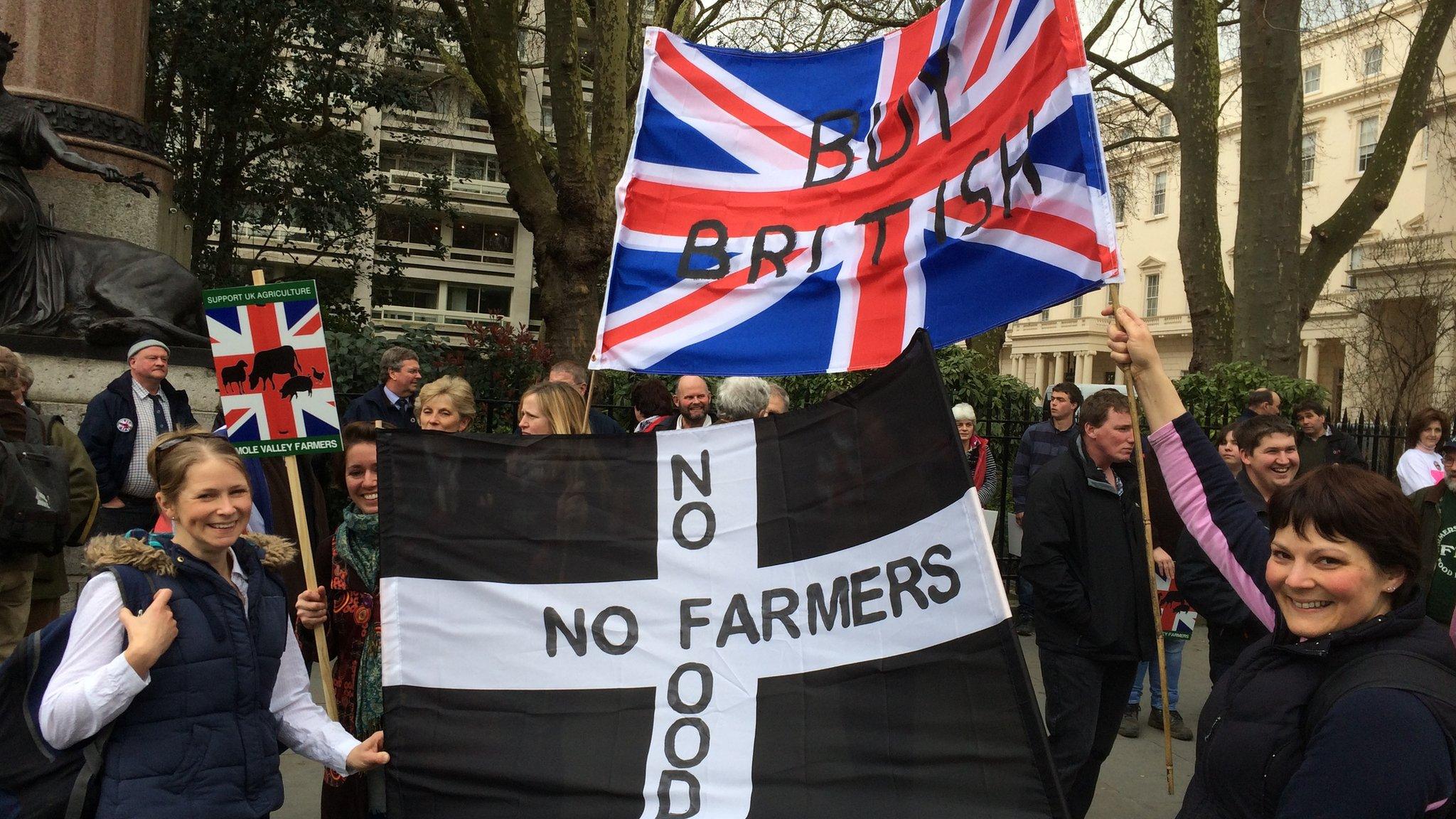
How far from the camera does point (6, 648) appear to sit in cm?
513

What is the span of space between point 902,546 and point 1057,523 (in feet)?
6.19

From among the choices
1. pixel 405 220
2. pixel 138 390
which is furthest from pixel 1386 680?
pixel 405 220

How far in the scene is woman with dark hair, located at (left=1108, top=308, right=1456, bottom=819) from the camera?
1842 mm

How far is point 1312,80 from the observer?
145 feet

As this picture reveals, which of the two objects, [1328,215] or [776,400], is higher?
A: [1328,215]

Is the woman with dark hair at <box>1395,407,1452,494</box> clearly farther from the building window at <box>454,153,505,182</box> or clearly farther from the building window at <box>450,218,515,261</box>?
the building window at <box>450,218,515,261</box>

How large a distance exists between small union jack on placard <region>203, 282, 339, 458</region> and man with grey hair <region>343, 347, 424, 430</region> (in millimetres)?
2797

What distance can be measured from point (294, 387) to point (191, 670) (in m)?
1.63

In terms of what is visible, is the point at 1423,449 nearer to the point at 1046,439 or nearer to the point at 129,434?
the point at 1046,439

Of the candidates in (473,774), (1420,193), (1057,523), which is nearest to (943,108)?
(1057,523)

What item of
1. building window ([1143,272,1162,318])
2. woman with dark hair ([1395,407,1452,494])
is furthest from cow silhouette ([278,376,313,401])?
building window ([1143,272,1162,318])

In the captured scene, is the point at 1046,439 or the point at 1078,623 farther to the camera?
the point at 1046,439

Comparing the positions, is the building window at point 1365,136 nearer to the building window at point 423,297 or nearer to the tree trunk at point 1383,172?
the tree trunk at point 1383,172

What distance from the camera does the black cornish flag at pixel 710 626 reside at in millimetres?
2729
